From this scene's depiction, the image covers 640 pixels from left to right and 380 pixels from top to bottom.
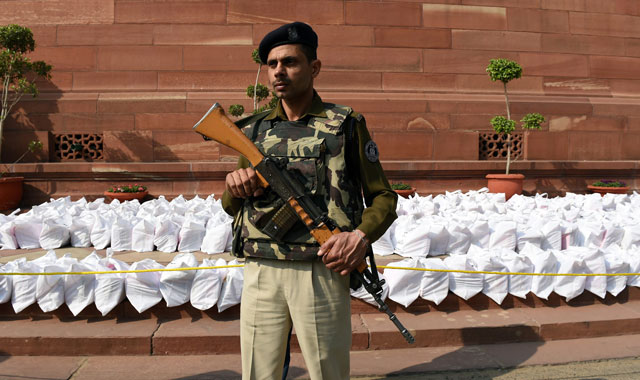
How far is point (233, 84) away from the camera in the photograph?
9.60 m

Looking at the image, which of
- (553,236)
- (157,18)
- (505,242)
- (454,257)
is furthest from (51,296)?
(157,18)

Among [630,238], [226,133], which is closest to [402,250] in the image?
[630,238]

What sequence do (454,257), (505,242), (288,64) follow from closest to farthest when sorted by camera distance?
(288,64) → (454,257) → (505,242)

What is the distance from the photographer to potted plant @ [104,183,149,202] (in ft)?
26.5

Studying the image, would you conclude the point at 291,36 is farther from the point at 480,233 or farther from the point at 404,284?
the point at 480,233

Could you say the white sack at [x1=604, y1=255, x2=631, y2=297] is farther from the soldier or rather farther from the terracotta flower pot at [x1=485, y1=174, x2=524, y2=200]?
the terracotta flower pot at [x1=485, y1=174, x2=524, y2=200]

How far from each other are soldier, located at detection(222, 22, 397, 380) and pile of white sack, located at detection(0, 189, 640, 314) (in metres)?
1.60

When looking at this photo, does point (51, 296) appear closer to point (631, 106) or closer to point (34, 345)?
point (34, 345)

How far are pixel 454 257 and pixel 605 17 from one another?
10.4m

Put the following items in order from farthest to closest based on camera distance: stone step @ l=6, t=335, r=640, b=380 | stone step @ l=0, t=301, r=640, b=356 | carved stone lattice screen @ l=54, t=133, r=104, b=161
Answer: carved stone lattice screen @ l=54, t=133, r=104, b=161 → stone step @ l=0, t=301, r=640, b=356 → stone step @ l=6, t=335, r=640, b=380

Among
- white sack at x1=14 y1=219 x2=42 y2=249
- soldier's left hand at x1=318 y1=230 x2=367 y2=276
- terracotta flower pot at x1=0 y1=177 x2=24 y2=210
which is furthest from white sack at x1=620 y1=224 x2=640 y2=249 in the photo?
terracotta flower pot at x1=0 y1=177 x2=24 y2=210

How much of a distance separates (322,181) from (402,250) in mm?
2903

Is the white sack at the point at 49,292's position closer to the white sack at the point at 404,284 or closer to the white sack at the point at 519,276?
the white sack at the point at 404,284

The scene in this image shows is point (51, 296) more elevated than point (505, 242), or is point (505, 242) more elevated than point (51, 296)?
point (505, 242)
